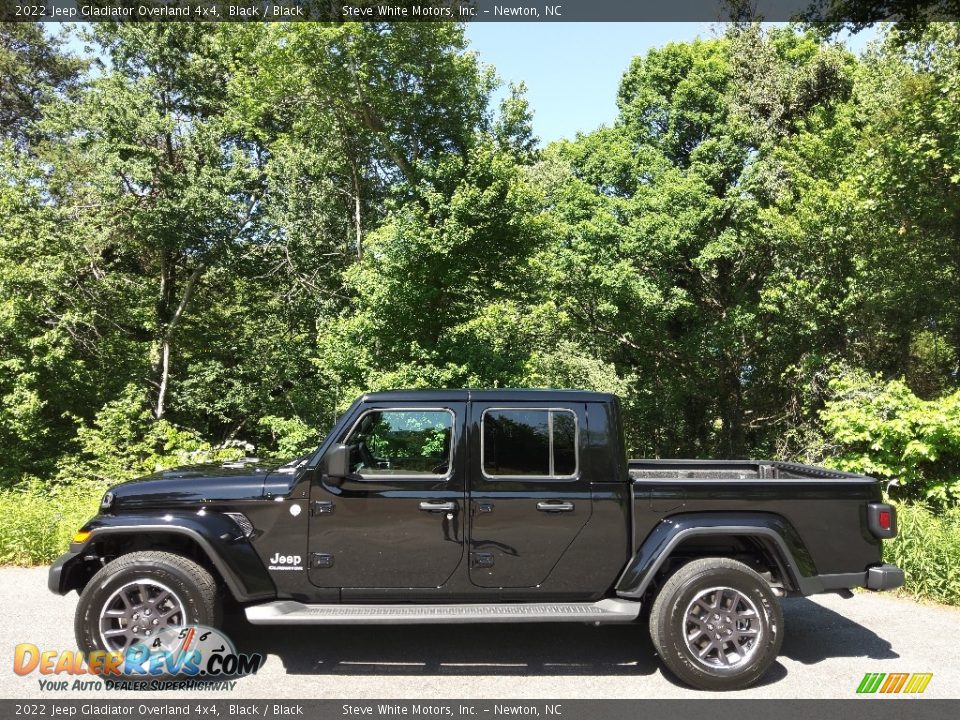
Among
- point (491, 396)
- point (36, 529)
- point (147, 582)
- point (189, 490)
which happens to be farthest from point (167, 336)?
point (491, 396)

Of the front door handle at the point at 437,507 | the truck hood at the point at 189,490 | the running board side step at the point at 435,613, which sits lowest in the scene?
the running board side step at the point at 435,613

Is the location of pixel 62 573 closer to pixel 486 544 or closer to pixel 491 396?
pixel 486 544

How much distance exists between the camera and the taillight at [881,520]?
418 centimetres

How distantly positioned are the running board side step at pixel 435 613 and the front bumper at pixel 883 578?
4.99ft

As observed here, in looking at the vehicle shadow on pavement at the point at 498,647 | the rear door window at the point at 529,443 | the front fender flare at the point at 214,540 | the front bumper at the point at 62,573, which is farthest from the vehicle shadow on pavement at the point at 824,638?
the front bumper at the point at 62,573

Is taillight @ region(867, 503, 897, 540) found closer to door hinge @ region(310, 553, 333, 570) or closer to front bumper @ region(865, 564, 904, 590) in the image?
front bumper @ region(865, 564, 904, 590)

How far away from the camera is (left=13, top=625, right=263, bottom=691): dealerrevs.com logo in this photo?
4.03 meters

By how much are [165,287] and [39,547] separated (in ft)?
44.5

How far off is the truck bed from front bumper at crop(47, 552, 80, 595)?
12.9ft

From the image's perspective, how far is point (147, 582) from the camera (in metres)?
4.12

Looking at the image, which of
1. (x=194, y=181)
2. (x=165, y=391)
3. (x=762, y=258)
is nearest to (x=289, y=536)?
(x=194, y=181)

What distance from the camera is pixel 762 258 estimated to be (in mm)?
19484

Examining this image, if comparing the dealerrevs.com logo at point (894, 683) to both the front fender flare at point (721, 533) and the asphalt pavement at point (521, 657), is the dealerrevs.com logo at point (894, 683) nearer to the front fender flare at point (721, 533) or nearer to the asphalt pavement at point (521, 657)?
the asphalt pavement at point (521, 657)
